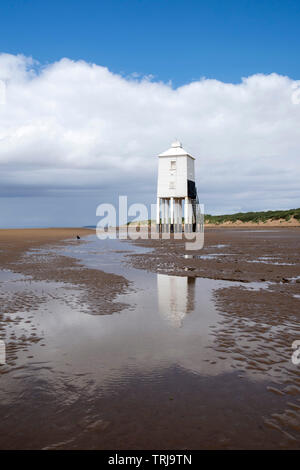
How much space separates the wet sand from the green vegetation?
6767cm

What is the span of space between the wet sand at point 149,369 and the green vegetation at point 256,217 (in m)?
67.7

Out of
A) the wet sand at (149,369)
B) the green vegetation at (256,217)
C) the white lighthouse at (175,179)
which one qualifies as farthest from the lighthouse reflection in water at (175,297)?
the green vegetation at (256,217)

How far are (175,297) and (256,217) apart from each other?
78.1 metres

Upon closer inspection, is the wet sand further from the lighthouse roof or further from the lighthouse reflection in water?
the lighthouse roof

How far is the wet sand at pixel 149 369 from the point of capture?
3377 mm

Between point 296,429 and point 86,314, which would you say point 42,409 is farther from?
point 86,314

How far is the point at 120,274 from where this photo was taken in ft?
46.4

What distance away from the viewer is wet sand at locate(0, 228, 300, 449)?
11.1ft

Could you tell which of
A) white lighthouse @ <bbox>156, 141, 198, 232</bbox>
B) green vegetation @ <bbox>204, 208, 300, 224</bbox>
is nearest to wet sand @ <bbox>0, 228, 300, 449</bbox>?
white lighthouse @ <bbox>156, 141, 198, 232</bbox>

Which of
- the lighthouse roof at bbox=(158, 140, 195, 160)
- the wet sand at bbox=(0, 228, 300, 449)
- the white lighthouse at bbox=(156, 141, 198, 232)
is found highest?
the lighthouse roof at bbox=(158, 140, 195, 160)

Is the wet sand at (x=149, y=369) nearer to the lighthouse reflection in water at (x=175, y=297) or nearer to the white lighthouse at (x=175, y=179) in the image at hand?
the lighthouse reflection in water at (x=175, y=297)

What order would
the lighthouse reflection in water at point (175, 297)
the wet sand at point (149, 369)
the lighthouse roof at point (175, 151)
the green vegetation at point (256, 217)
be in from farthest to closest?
the green vegetation at point (256, 217) < the lighthouse roof at point (175, 151) < the lighthouse reflection in water at point (175, 297) < the wet sand at point (149, 369)
